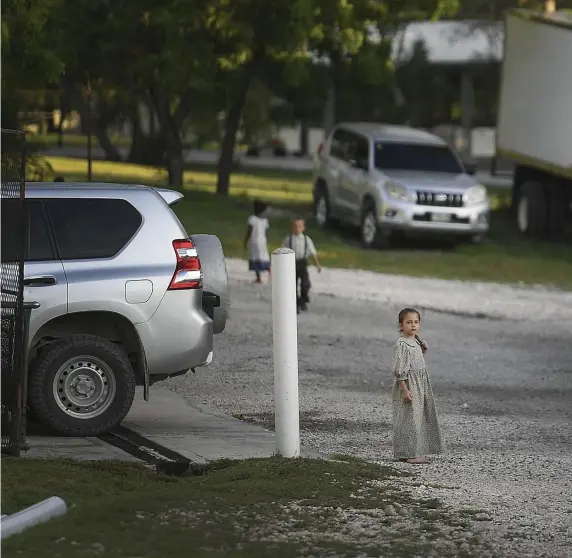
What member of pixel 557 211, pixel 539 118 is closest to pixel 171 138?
pixel 539 118

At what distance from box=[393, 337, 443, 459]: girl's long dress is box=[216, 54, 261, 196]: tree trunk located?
2375 centimetres

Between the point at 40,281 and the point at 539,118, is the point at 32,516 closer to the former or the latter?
the point at 40,281

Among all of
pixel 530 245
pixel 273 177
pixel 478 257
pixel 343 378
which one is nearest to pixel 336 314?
pixel 343 378

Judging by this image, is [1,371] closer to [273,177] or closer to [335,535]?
[335,535]

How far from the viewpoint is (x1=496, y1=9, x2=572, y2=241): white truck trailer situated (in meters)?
29.1

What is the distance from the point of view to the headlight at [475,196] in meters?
27.3

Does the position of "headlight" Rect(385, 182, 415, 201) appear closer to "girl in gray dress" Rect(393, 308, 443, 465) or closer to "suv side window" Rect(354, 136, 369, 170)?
"suv side window" Rect(354, 136, 369, 170)

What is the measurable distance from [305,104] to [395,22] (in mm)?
5386

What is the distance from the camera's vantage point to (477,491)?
31.5 feet

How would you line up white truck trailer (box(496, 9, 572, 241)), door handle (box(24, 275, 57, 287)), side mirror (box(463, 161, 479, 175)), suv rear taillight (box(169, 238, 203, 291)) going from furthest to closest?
white truck trailer (box(496, 9, 572, 241))
side mirror (box(463, 161, 479, 175))
suv rear taillight (box(169, 238, 203, 291))
door handle (box(24, 275, 57, 287))

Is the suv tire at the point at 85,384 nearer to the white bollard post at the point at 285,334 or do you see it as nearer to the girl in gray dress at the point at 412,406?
the white bollard post at the point at 285,334

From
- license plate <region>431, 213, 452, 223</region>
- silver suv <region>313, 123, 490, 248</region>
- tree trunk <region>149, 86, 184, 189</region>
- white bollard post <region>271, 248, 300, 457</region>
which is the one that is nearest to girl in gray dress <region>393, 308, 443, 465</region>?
white bollard post <region>271, 248, 300, 457</region>

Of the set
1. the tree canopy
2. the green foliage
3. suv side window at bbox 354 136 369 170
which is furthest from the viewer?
the tree canopy

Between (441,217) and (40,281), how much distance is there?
16415mm
